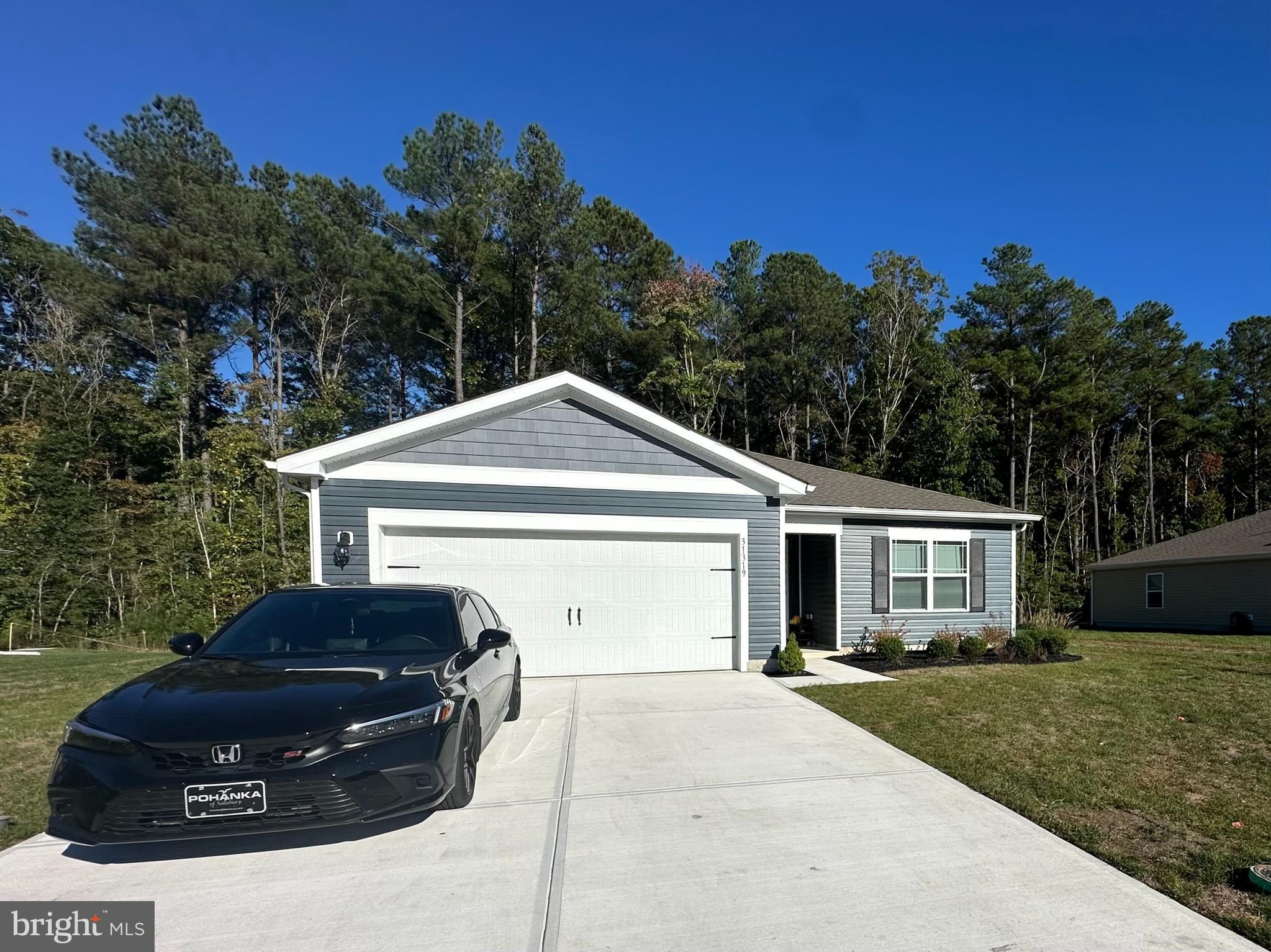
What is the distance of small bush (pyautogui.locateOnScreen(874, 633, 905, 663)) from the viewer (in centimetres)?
982

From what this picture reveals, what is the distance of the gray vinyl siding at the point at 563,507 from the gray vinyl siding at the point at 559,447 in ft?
1.16

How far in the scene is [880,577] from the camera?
11500 millimetres

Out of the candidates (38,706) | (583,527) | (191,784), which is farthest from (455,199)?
(191,784)

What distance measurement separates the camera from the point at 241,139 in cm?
2305

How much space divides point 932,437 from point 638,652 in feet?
70.8

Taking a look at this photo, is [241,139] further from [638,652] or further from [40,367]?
[638,652]

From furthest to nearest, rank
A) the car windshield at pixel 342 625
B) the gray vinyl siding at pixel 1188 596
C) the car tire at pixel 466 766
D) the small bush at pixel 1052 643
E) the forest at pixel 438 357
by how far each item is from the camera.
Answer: the gray vinyl siding at pixel 1188 596, the forest at pixel 438 357, the small bush at pixel 1052 643, the car windshield at pixel 342 625, the car tire at pixel 466 766

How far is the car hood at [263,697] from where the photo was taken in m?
3.15

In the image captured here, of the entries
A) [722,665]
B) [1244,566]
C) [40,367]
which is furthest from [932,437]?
[40,367]

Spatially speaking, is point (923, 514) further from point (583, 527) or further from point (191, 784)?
point (191, 784)

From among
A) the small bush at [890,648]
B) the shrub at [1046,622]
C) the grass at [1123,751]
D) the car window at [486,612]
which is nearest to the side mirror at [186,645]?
the car window at [486,612]

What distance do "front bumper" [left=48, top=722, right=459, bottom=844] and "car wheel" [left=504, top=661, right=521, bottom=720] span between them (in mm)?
2851

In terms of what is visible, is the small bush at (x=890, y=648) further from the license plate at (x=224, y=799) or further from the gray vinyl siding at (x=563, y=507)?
the license plate at (x=224, y=799)

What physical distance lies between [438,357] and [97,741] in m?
22.4
